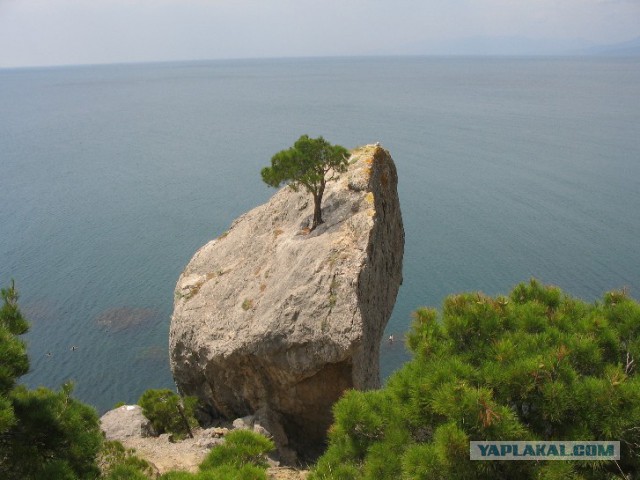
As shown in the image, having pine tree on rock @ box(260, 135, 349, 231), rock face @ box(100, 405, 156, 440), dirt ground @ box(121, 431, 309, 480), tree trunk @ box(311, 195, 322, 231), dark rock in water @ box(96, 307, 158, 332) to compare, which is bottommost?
dark rock in water @ box(96, 307, 158, 332)

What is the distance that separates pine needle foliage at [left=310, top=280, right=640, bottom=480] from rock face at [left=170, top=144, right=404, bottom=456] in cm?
879

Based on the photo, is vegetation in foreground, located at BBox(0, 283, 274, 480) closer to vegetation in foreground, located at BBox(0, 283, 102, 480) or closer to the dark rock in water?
vegetation in foreground, located at BBox(0, 283, 102, 480)

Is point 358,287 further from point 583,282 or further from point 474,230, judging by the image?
point 474,230

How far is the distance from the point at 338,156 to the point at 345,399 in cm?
1409

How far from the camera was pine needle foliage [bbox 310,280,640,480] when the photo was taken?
25.7ft

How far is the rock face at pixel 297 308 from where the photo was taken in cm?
1964

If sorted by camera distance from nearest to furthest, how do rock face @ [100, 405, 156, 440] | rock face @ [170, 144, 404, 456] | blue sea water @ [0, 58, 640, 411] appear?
rock face @ [170, 144, 404, 456] < rock face @ [100, 405, 156, 440] < blue sea water @ [0, 58, 640, 411]

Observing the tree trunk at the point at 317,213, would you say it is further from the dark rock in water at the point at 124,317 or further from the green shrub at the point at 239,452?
the dark rock in water at the point at 124,317

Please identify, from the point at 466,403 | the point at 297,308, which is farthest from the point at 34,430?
the point at 297,308

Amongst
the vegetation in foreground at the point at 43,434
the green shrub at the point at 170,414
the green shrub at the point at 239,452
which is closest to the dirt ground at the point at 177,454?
the green shrub at the point at 170,414

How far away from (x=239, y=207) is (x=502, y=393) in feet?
172

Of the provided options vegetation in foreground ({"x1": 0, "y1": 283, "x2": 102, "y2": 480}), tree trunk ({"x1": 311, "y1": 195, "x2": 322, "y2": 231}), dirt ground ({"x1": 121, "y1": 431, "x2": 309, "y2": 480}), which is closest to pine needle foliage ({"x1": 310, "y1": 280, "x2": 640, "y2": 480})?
vegetation in foreground ({"x1": 0, "y1": 283, "x2": 102, "y2": 480})

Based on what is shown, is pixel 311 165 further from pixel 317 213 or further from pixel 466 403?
pixel 466 403

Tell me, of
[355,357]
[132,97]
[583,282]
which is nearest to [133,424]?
[355,357]
